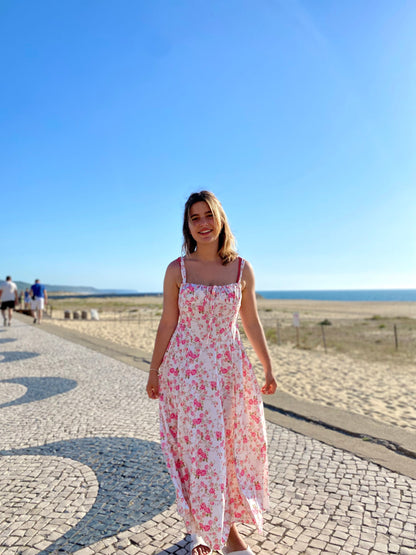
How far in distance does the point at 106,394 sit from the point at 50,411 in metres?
0.91

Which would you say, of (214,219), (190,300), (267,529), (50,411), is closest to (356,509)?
(267,529)

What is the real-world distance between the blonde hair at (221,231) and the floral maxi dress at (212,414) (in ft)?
0.63

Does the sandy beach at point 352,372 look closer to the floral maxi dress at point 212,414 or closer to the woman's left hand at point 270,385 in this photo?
the woman's left hand at point 270,385

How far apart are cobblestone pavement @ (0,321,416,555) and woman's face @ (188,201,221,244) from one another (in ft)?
5.55

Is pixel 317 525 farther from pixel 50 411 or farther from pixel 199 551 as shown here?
pixel 50 411

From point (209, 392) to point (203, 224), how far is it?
0.87 metres

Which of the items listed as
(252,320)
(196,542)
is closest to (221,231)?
(252,320)

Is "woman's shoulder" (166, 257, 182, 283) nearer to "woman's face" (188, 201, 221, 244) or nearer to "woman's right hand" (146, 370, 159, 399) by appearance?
"woman's face" (188, 201, 221, 244)

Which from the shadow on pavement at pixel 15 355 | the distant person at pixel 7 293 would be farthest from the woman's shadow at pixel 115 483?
the distant person at pixel 7 293

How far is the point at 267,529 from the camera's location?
239 cm

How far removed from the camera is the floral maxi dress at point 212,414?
1.99 meters

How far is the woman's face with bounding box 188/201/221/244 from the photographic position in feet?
7.12

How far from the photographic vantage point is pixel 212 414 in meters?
2.02

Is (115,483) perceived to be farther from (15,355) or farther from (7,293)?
(7,293)
